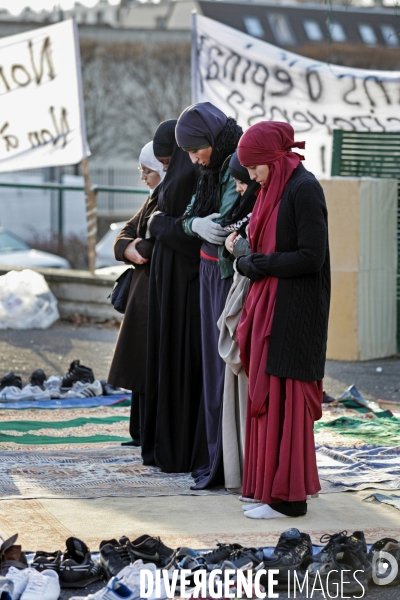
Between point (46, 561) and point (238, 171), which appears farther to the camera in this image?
point (238, 171)

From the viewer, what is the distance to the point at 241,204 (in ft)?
19.0

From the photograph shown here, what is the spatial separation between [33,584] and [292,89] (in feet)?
27.3

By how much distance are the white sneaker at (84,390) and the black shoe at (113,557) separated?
392 centimetres

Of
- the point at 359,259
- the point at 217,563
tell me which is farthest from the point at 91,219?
the point at 217,563

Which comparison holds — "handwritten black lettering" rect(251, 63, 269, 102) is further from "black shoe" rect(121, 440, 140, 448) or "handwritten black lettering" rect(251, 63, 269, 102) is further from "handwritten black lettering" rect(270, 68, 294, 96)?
"black shoe" rect(121, 440, 140, 448)

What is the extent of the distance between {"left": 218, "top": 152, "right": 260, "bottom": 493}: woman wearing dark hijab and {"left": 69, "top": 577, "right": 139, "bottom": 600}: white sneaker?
167 centimetres

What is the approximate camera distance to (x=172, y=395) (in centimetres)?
635

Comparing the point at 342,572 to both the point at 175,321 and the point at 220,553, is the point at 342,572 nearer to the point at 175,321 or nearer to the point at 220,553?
the point at 220,553

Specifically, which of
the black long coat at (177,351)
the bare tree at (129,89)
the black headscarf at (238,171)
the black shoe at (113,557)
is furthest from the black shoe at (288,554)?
the bare tree at (129,89)

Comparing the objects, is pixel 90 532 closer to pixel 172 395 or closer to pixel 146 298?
pixel 172 395

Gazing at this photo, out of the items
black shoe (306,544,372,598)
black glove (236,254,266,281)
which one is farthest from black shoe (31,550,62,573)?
black glove (236,254,266,281)

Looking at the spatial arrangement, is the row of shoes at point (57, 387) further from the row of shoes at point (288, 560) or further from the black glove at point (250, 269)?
the row of shoes at point (288, 560)

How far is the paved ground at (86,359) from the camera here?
933cm

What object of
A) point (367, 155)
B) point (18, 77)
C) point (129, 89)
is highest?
point (129, 89)
